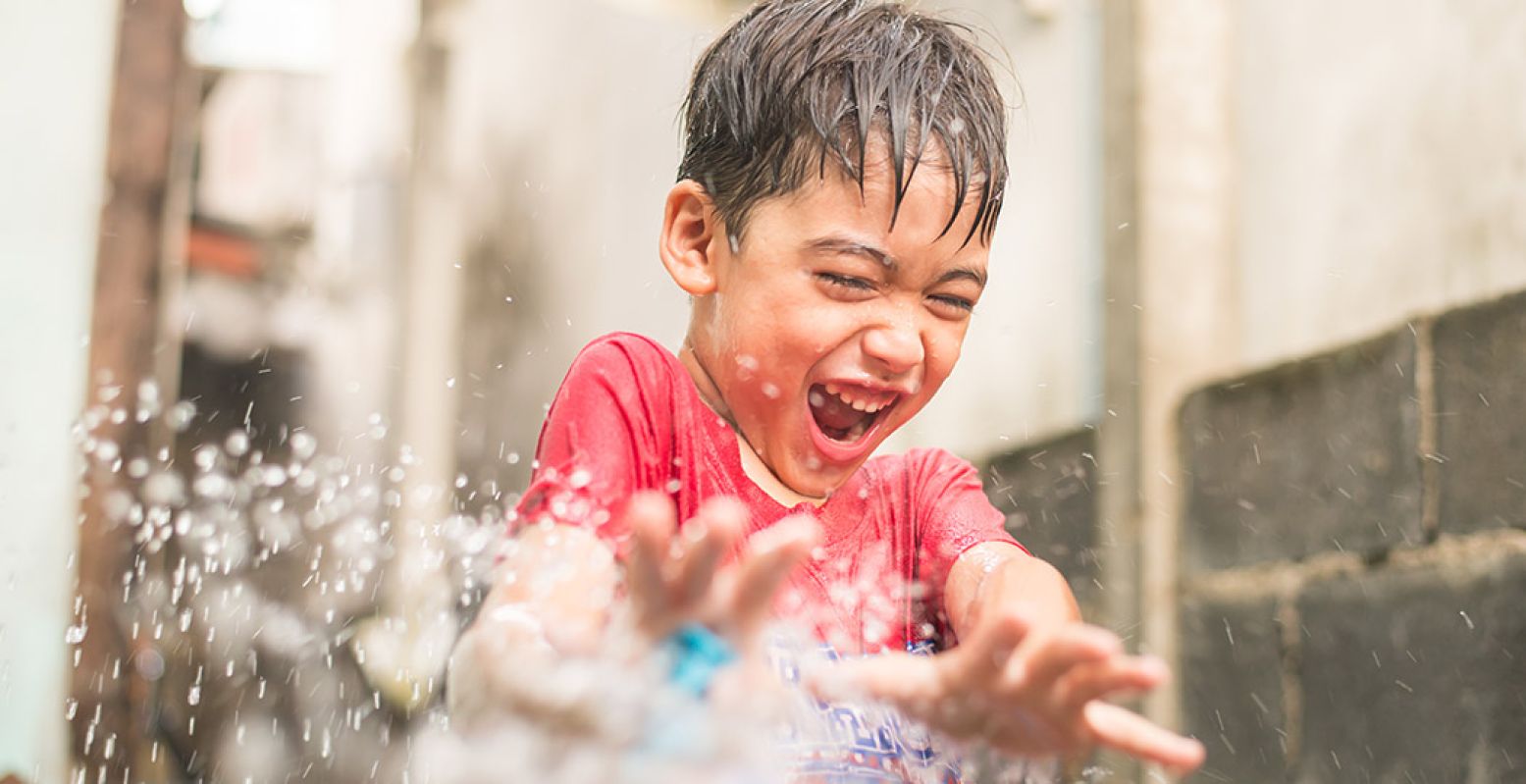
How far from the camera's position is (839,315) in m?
1.79

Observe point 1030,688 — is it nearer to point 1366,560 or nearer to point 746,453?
point 746,453

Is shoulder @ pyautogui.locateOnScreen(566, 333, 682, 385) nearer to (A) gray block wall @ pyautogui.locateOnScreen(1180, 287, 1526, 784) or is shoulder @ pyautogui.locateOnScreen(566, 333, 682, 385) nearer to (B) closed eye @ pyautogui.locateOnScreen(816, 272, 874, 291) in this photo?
(B) closed eye @ pyautogui.locateOnScreen(816, 272, 874, 291)

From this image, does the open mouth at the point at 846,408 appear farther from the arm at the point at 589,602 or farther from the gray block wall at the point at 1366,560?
the gray block wall at the point at 1366,560

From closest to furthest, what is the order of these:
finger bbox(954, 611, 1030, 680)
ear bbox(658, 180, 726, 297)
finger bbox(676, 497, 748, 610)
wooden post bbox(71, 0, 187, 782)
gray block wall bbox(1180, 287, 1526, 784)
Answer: finger bbox(676, 497, 748, 610)
finger bbox(954, 611, 1030, 680)
ear bbox(658, 180, 726, 297)
gray block wall bbox(1180, 287, 1526, 784)
wooden post bbox(71, 0, 187, 782)

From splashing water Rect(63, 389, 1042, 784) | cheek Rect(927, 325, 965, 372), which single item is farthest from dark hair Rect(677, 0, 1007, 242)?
splashing water Rect(63, 389, 1042, 784)

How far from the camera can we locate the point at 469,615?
85.8 inches

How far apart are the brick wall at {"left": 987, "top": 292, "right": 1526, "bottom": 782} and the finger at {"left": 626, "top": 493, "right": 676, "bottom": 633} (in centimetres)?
206

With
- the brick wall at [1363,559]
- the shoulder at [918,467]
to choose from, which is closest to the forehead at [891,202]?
the shoulder at [918,467]

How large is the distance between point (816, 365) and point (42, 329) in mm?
2738

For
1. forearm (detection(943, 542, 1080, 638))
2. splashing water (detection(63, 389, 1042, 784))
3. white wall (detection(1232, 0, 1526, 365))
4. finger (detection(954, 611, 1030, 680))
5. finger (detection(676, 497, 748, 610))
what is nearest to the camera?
finger (detection(676, 497, 748, 610))

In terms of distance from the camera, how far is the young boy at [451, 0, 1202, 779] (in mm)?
1744

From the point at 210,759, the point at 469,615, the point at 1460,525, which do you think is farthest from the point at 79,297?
the point at 1460,525

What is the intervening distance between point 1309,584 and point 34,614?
9.73 feet

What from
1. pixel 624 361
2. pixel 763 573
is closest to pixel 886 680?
pixel 763 573
